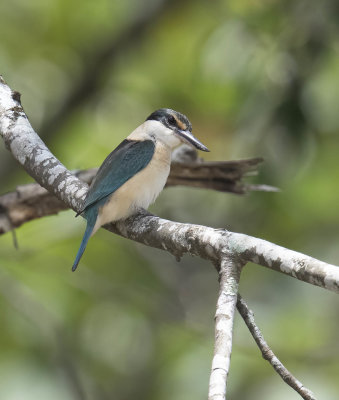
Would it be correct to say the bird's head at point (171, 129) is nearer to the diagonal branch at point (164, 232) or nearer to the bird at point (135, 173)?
the bird at point (135, 173)

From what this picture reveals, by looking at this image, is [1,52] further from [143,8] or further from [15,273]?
[15,273]

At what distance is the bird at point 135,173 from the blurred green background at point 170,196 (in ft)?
3.54

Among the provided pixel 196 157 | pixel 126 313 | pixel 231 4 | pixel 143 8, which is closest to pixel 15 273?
pixel 126 313

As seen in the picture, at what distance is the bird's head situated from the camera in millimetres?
4227

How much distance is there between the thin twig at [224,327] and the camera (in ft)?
6.62

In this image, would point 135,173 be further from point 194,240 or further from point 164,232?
point 194,240

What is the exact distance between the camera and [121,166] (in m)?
3.91

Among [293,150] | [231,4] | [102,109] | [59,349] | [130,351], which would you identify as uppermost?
[231,4]

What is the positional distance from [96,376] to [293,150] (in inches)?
112

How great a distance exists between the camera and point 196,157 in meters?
4.51

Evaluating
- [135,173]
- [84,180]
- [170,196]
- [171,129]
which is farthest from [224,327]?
[170,196]

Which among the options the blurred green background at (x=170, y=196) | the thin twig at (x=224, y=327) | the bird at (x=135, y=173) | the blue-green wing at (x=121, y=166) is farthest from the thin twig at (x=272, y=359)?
the blurred green background at (x=170, y=196)

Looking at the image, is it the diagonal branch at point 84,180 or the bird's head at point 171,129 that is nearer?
the bird's head at point 171,129

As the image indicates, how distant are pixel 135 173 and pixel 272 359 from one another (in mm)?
1797
